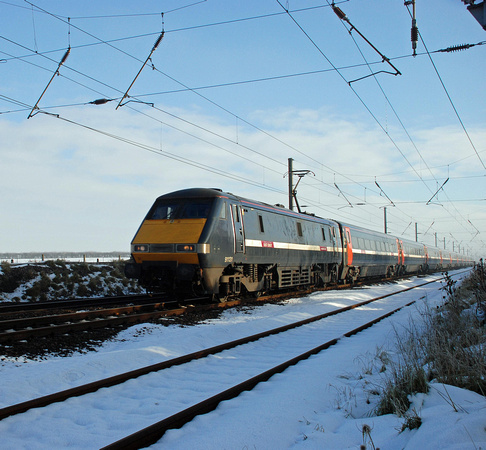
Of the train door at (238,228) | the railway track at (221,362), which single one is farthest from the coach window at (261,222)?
the railway track at (221,362)

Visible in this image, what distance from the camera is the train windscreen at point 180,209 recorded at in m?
12.5

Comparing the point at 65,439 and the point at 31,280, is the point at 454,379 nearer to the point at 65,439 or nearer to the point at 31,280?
the point at 65,439

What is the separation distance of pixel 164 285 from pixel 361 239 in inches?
713

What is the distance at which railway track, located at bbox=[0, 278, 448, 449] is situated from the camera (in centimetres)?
420

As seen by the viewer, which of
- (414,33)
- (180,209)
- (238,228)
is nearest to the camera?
(414,33)

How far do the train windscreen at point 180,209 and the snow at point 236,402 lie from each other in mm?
4427

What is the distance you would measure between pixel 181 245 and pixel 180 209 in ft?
4.38

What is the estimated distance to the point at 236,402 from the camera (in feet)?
16.5

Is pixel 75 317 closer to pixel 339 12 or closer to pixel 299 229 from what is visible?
pixel 339 12

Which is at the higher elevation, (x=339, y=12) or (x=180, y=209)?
(x=339, y=12)

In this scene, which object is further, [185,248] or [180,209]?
[180,209]

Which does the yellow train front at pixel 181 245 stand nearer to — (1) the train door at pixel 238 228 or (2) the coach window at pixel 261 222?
(1) the train door at pixel 238 228

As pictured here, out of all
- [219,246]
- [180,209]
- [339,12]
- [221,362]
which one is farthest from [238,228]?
[221,362]

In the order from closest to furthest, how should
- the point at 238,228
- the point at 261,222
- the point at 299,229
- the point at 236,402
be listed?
the point at 236,402
the point at 238,228
the point at 261,222
the point at 299,229
